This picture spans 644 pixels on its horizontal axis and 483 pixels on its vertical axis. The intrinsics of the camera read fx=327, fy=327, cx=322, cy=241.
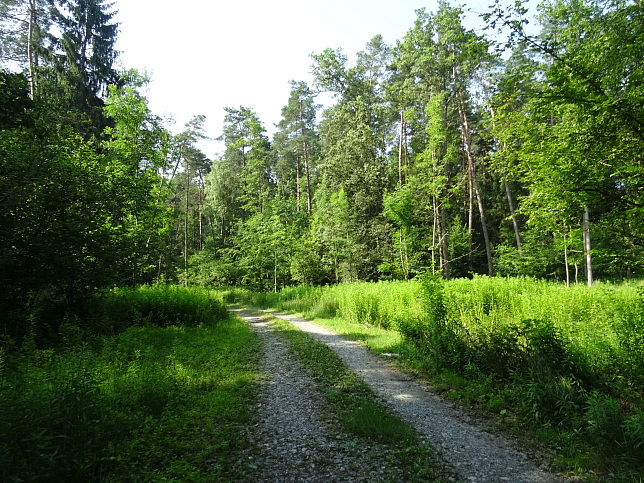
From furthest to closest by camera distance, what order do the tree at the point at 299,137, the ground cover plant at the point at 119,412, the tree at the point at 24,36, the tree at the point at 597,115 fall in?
the tree at the point at 299,137, the tree at the point at 24,36, the tree at the point at 597,115, the ground cover plant at the point at 119,412

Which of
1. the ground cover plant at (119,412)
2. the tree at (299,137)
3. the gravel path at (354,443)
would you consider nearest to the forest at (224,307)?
the ground cover plant at (119,412)

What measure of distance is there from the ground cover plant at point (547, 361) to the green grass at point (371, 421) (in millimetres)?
1558

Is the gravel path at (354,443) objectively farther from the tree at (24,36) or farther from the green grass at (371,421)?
the tree at (24,36)

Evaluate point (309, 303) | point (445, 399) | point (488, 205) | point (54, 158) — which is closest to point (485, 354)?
point (445, 399)

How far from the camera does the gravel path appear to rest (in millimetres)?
3713

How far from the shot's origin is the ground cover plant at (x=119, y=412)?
313 centimetres

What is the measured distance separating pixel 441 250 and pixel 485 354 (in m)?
19.0

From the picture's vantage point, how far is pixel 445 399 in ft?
19.8

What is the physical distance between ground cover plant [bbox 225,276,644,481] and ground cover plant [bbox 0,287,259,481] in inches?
163

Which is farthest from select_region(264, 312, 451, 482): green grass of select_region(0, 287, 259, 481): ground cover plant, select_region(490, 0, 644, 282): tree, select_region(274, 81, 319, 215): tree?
select_region(274, 81, 319, 215): tree

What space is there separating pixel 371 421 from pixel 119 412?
350cm

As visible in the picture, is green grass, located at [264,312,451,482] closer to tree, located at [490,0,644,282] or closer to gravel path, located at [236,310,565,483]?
gravel path, located at [236,310,565,483]

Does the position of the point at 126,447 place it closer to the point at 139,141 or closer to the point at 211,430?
→ the point at 211,430

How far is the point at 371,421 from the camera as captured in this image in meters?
4.82
